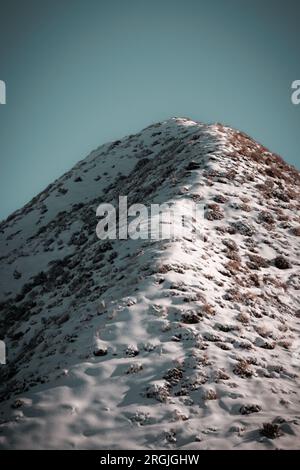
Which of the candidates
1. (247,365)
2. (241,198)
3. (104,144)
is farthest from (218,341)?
(104,144)

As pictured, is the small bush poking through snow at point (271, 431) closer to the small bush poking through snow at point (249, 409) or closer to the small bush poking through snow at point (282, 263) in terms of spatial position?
the small bush poking through snow at point (249, 409)

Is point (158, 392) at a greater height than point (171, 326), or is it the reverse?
point (171, 326)

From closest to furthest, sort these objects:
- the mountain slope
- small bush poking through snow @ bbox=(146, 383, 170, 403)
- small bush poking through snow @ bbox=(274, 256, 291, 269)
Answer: the mountain slope → small bush poking through snow @ bbox=(146, 383, 170, 403) → small bush poking through snow @ bbox=(274, 256, 291, 269)

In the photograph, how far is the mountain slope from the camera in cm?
773

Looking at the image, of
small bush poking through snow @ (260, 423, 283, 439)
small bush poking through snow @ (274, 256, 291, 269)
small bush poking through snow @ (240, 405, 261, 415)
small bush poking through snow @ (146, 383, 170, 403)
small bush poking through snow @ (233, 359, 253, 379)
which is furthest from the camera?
small bush poking through snow @ (274, 256, 291, 269)

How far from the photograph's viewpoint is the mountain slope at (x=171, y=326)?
25.4ft

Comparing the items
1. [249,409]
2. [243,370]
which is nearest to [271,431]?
[249,409]

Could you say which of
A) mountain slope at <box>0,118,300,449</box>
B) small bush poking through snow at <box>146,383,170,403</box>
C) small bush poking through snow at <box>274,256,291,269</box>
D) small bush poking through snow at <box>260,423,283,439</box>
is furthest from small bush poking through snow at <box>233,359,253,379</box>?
small bush poking through snow at <box>274,256,291,269</box>

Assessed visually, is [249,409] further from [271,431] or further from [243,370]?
[243,370]

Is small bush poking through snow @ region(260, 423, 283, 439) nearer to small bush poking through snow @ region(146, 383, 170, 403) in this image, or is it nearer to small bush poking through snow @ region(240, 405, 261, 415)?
small bush poking through snow @ region(240, 405, 261, 415)

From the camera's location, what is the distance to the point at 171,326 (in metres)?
10.0

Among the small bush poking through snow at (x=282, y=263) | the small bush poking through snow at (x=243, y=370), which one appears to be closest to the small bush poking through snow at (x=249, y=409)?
the small bush poking through snow at (x=243, y=370)

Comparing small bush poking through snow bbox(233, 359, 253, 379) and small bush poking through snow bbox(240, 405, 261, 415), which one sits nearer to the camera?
small bush poking through snow bbox(240, 405, 261, 415)

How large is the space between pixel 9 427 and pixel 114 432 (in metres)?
2.28
